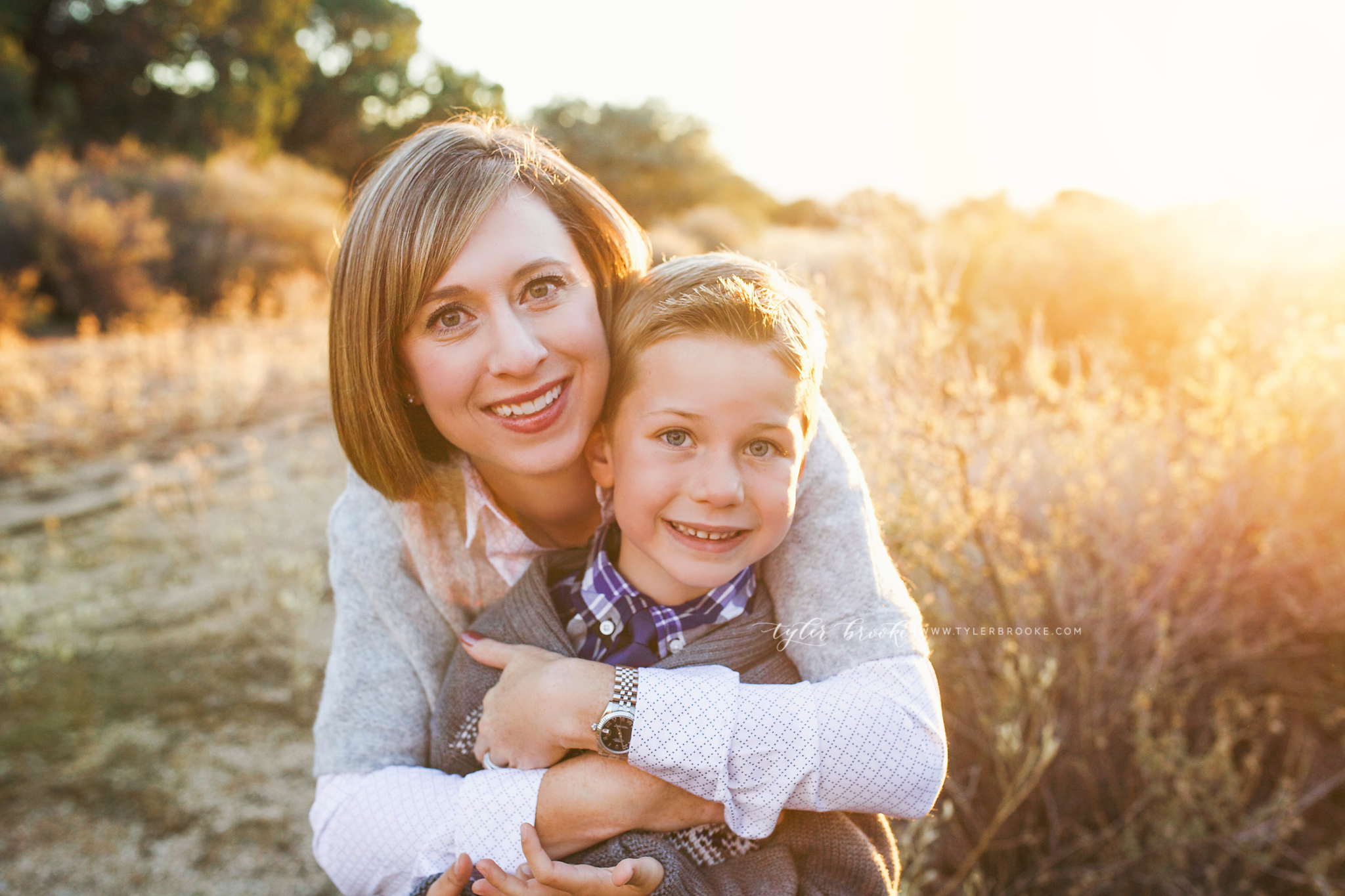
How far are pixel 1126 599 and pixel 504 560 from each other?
1947mm

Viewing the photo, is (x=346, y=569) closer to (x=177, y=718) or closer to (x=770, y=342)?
(x=770, y=342)

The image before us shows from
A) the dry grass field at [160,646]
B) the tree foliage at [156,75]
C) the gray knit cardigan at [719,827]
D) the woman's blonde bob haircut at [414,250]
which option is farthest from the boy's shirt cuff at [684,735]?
the tree foliage at [156,75]

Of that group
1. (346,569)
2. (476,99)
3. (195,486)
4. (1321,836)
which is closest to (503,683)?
(346,569)

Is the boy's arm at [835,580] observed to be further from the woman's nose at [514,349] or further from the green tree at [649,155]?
the green tree at [649,155]

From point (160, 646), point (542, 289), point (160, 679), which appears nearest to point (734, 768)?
point (542, 289)

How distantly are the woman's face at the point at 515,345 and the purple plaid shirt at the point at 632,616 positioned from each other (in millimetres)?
270

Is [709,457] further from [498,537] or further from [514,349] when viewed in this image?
[498,537]

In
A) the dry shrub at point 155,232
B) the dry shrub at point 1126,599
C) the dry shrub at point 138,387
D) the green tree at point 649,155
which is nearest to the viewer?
the dry shrub at point 1126,599

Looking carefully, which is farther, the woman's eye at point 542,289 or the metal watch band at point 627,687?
the woman's eye at point 542,289

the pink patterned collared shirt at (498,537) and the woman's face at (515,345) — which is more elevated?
the woman's face at (515,345)

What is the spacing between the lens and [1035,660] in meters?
2.45

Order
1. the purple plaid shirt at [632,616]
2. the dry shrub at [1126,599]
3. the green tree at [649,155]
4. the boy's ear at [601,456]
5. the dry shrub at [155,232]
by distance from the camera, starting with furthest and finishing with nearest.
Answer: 1. the green tree at [649,155]
2. the dry shrub at [155,232]
3. the dry shrub at [1126,599]
4. the boy's ear at [601,456]
5. the purple plaid shirt at [632,616]

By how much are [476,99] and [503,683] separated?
24141 millimetres

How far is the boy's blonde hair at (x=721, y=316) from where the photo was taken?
150cm
